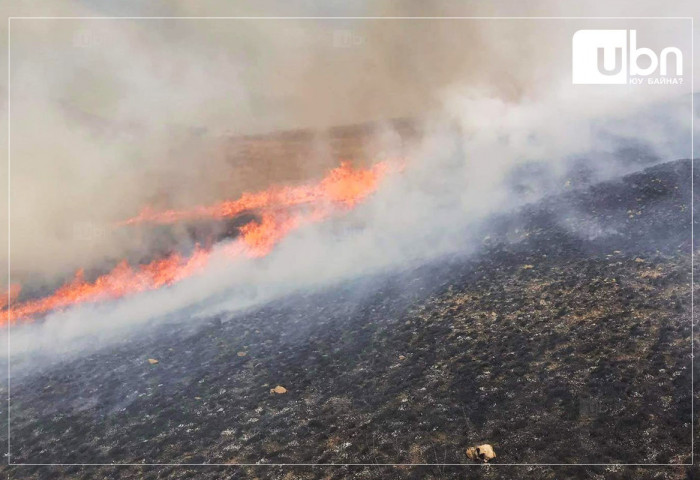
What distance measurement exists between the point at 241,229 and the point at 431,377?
2228 centimetres

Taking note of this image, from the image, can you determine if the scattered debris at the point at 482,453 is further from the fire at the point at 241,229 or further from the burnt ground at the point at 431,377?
the fire at the point at 241,229

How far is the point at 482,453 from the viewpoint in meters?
7.98

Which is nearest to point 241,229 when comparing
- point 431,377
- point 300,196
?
point 300,196

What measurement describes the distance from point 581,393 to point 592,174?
53.8 ft

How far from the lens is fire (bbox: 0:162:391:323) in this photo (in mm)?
23953

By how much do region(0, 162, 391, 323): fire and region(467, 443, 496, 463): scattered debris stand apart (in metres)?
17.6

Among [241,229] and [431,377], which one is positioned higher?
[431,377]

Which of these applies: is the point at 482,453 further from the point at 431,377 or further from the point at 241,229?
the point at 241,229

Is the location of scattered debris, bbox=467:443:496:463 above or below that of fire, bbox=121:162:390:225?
below

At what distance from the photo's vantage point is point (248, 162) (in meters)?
40.7

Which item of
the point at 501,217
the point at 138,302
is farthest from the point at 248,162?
the point at 501,217

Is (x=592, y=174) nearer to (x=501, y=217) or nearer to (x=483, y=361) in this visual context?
(x=501, y=217)

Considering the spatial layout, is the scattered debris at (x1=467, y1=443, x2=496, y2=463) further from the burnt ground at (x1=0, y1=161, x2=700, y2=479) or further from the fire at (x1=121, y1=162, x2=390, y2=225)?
the fire at (x1=121, y1=162, x2=390, y2=225)

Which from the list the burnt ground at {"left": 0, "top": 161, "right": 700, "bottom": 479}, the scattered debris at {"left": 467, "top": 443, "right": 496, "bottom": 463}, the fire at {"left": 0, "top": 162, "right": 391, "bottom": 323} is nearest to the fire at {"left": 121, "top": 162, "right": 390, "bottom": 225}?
the fire at {"left": 0, "top": 162, "right": 391, "bottom": 323}
